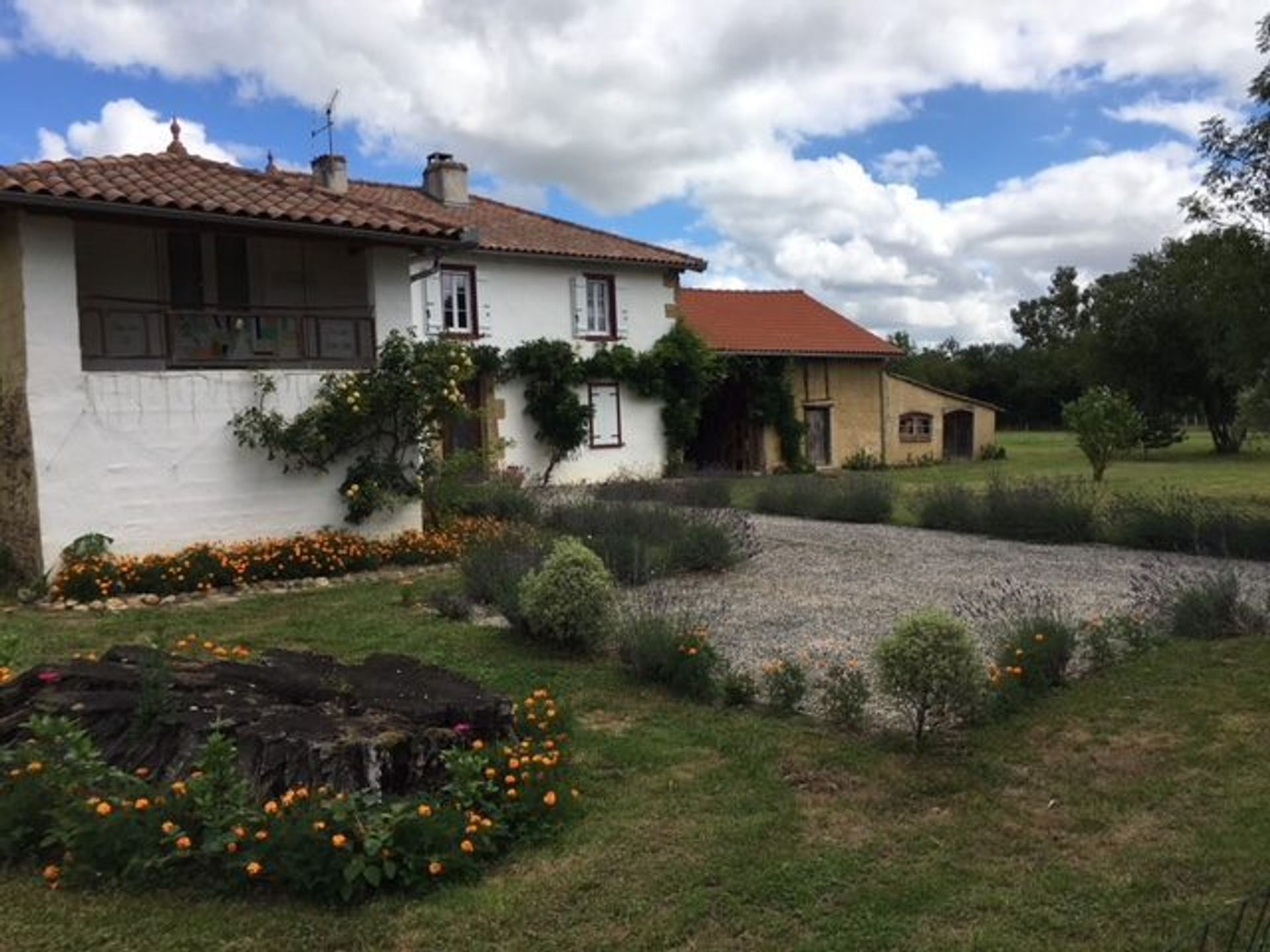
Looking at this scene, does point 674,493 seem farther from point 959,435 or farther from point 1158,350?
point 1158,350

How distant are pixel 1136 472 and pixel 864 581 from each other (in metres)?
21.1

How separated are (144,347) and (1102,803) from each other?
1074 cm

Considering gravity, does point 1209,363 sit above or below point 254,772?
above

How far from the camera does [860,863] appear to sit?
379 centimetres

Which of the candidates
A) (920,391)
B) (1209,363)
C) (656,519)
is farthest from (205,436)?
(1209,363)

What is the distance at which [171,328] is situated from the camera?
11.4 metres

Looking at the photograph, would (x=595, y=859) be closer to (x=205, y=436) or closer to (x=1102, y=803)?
(x=1102, y=803)

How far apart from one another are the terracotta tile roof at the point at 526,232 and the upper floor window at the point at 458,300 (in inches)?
34.7

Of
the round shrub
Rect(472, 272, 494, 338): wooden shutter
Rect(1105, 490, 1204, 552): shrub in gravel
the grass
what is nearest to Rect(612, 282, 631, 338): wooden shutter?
Rect(472, 272, 494, 338): wooden shutter

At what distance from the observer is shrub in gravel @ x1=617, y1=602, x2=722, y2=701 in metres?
6.08

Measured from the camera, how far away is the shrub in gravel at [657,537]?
32.6 feet

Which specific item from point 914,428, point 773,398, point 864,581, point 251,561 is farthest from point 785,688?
point 914,428

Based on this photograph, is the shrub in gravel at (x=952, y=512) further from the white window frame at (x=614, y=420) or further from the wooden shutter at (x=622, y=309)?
the wooden shutter at (x=622, y=309)

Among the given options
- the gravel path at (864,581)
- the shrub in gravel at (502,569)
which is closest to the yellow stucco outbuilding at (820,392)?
the gravel path at (864,581)
